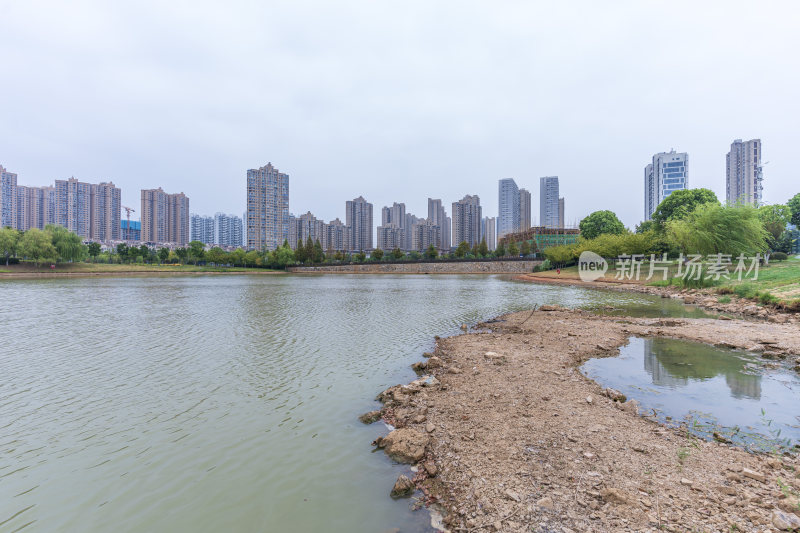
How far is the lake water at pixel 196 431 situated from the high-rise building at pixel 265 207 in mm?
158864

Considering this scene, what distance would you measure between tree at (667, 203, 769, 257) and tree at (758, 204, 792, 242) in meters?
29.0

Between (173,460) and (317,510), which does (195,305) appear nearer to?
(173,460)

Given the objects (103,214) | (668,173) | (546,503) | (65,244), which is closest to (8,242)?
(65,244)

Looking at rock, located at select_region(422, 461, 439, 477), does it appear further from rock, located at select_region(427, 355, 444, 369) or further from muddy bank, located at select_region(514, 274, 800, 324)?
muddy bank, located at select_region(514, 274, 800, 324)

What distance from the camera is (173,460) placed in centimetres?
652

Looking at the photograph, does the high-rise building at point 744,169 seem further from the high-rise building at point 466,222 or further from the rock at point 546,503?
the rock at point 546,503

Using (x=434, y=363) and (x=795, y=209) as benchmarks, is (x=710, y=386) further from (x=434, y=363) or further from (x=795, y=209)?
(x=795, y=209)

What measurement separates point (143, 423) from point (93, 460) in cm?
143

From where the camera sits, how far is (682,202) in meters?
A: 66.2

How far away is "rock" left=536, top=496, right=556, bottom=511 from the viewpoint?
186 inches

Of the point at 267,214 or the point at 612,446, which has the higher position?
the point at 267,214

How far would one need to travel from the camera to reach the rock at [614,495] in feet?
15.4

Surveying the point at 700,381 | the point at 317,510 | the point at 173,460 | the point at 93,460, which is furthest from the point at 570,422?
the point at 93,460

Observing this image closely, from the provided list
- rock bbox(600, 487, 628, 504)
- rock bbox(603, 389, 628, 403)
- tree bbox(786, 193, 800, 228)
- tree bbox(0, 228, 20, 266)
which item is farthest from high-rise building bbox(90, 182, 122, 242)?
tree bbox(786, 193, 800, 228)
